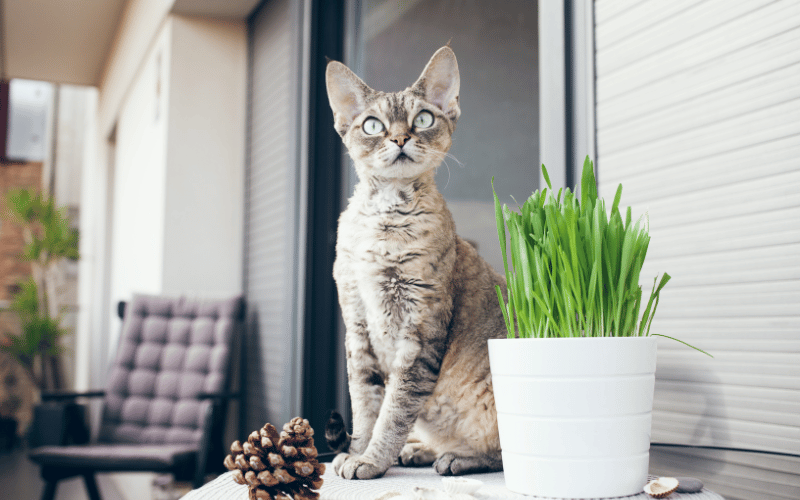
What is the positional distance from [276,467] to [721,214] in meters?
0.64

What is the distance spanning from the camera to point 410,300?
29.0 inches

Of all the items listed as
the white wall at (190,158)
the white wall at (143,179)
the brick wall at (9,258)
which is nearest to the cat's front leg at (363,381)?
the white wall at (190,158)

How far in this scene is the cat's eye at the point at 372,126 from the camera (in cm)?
79

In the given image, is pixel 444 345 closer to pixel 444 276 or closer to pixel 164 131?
pixel 444 276

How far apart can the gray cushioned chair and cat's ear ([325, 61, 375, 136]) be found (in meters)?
1.35

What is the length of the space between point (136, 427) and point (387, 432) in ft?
6.06

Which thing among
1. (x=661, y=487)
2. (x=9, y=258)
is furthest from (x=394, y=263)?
(x=9, y=258)

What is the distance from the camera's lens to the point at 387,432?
0.71 metres

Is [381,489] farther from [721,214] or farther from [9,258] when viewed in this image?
[9,258]

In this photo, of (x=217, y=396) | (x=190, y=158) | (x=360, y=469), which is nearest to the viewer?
(x=360, y=469)

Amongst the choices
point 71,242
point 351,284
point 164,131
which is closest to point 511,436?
point 351,284

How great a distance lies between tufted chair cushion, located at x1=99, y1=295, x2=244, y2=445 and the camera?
6.97 ft

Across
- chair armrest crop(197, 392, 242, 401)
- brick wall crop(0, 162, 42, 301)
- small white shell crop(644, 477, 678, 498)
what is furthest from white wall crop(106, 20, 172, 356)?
brick wall crop(0, 162, 42, 301)

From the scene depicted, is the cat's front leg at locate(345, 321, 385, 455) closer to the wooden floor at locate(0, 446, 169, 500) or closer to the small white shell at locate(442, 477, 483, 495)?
the small white shell at locate(442, 477, 483, 495)
